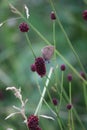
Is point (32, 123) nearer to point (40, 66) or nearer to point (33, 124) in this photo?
point (33, 124)

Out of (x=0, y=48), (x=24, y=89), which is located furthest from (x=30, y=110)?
(x=0, y=48)

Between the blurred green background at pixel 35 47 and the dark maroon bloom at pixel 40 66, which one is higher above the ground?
the dark maroon bloom at pixel 40 66

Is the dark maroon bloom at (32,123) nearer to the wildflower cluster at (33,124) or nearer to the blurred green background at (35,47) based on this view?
the wildflower cluster at (33,124)

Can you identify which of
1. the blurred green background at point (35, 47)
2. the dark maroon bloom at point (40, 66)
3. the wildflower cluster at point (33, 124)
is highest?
the dark maroon bloom at point (40, 66)

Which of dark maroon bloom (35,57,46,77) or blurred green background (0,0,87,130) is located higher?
dark maroon bloom (35,57,46,77)

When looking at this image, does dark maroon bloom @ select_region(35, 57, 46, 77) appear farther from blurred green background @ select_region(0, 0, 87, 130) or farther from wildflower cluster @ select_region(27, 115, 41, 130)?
blurred green background @ select_region(0, 0, 87, 130)

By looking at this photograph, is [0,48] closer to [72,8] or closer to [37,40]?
[37,40]

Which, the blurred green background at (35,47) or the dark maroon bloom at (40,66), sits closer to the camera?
the dark maroon bloom at (40,66)

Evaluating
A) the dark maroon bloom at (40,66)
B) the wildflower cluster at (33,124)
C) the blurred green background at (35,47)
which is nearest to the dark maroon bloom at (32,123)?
the wildflower cluster at (33,124)

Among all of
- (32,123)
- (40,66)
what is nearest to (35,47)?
(40,66)

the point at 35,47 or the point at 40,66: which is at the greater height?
the point at 40,66

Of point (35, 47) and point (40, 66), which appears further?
point (35, 47)

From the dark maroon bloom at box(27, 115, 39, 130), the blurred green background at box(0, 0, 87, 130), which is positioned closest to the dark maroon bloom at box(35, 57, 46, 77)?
the dark maroon bloom at box(27, 115, 39, 130)
